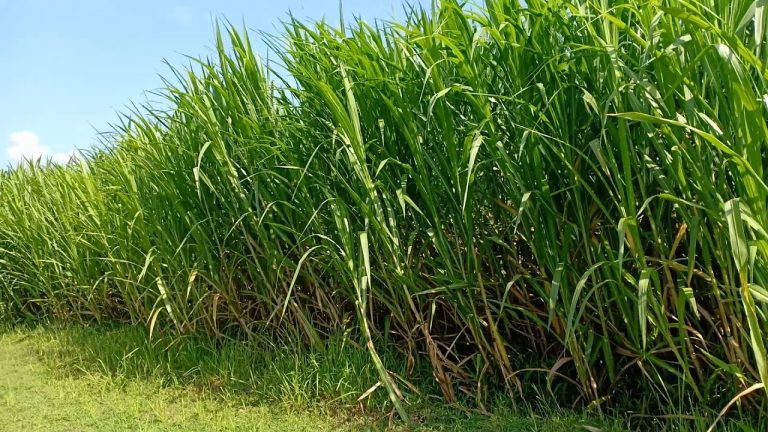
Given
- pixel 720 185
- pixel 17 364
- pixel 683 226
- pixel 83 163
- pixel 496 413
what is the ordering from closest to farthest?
pixel 720 185 → pixel 683 226 → pixel 496 413 → pixel 17 364 → pixel 83 163

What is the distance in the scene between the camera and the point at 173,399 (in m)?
2.90

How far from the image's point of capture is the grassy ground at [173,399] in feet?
7.54

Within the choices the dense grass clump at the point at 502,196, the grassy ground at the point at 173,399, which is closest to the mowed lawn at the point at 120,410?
the grassy ground at the point at 173,399

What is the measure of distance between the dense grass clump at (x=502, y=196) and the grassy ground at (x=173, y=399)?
155 millimetres

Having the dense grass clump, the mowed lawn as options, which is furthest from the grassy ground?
the dense grass clump

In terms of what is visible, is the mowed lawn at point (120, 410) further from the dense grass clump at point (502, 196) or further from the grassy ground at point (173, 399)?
the dense grass clump at point (502, 196)

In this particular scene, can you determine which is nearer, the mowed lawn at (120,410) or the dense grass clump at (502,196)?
the dense grass clump at (502,196)

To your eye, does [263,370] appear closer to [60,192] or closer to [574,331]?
[574,331]

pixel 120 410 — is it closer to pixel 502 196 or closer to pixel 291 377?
pixel 291 377

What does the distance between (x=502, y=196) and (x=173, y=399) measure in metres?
1.73

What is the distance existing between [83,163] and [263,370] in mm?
2478

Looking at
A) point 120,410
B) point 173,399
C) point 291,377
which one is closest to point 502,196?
point 291,377

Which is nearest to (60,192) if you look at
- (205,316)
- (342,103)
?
(205,316)

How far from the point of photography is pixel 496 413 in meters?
2.20
